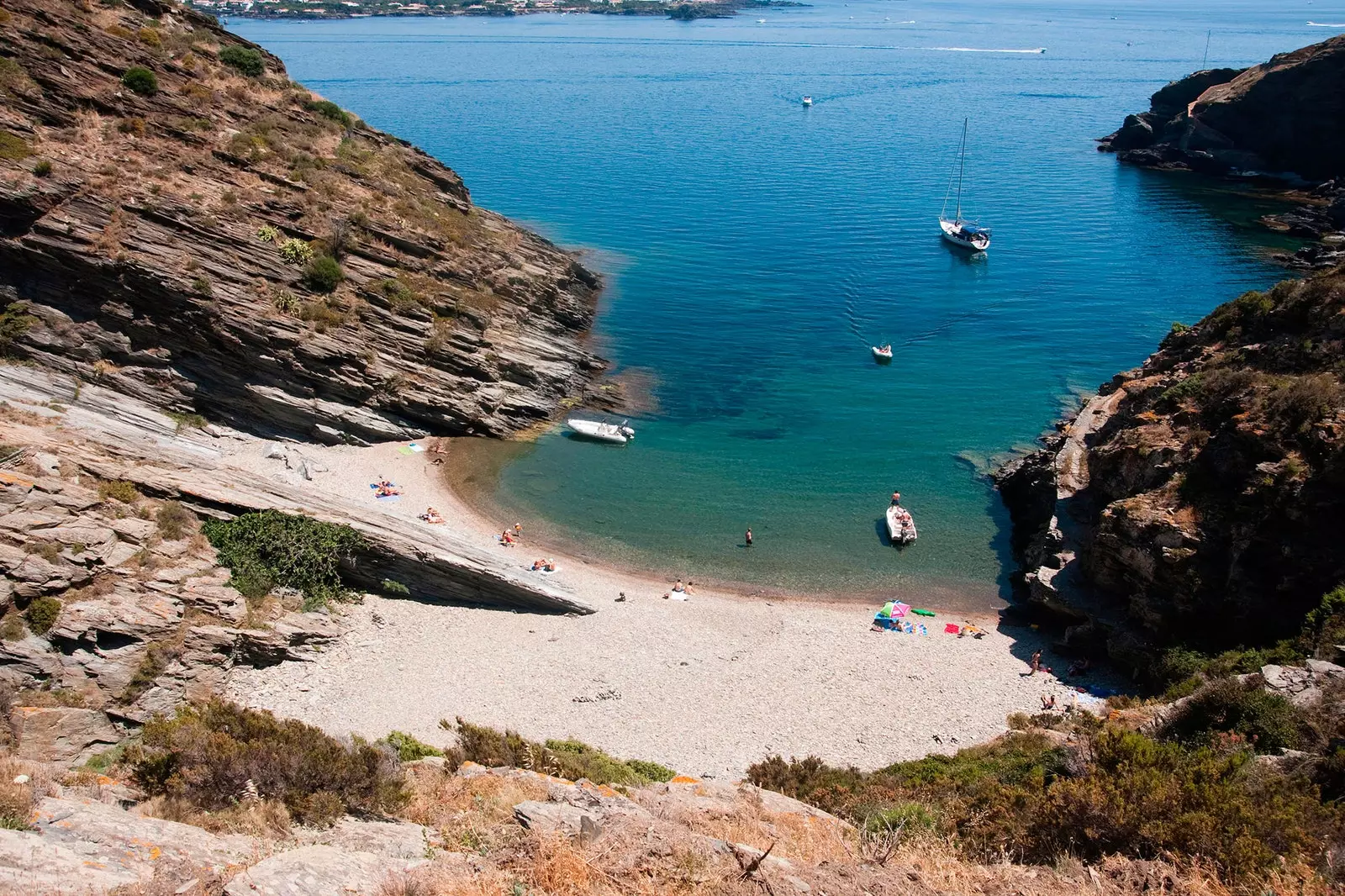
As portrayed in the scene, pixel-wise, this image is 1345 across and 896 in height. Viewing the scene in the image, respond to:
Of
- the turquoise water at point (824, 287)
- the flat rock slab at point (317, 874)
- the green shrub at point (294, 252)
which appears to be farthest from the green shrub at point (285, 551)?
the green shrub at point (294, 252)

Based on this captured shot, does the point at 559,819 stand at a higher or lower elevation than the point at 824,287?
lower

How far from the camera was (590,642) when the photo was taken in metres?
30.6

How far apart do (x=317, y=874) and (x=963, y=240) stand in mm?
72303

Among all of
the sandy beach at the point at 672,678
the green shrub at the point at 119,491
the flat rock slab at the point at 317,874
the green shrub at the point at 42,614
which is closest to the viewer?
the flat rock slab at the point at 317,874

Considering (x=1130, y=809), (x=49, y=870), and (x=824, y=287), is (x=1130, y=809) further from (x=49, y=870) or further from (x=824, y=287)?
(x=824, y=287)

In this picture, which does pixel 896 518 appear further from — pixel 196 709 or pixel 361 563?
pixel 196 709

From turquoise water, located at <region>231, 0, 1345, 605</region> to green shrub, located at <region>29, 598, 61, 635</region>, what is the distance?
1941cm

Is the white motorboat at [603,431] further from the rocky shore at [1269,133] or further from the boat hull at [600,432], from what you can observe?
the rocky shore at [1269,133]

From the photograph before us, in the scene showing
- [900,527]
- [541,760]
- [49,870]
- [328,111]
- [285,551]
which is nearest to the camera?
[49,870]

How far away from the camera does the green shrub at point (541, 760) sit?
19.9m

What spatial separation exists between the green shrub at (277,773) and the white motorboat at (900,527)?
25.1 metres

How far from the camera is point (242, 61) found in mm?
54031

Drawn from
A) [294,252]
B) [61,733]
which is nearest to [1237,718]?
[61,733]

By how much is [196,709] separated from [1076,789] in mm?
20700
